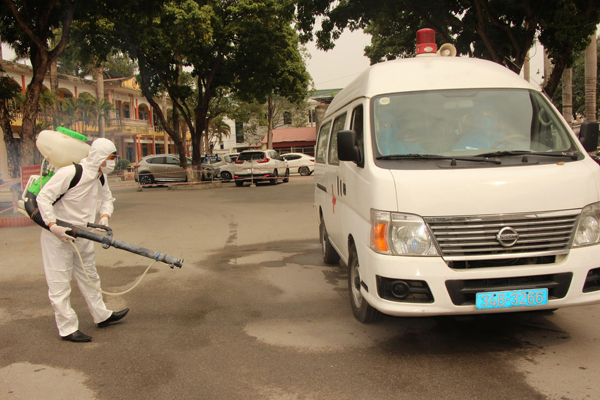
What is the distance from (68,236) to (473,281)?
10.4ft

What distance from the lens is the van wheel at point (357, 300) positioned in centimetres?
440

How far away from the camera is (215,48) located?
23078 millimetres

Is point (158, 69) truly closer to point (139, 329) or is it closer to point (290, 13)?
point (290, 13)

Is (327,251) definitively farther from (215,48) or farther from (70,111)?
(70,111)

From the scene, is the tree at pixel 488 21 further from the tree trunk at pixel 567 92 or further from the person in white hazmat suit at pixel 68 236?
the person in white hazmat suit at pixel 68 236

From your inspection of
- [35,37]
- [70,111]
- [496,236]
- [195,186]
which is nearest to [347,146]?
[496,236]

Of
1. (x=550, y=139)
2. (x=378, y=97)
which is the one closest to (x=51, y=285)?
(x=378, y=97)

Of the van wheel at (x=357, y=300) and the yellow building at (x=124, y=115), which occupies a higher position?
the yellow building at (x=124, y=115)

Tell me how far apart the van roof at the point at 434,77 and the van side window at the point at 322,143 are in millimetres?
1568

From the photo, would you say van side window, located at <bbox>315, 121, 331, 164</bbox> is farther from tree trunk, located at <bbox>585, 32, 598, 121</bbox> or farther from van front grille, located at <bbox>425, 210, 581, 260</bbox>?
tree trunk, located at <bbox>585, 32, 598, 121</bbox>

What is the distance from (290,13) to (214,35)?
5453 millimetres

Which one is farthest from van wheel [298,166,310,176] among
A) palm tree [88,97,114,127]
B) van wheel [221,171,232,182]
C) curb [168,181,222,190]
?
palm tree [88,97,114,127]

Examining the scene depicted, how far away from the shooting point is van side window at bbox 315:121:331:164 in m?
6.47

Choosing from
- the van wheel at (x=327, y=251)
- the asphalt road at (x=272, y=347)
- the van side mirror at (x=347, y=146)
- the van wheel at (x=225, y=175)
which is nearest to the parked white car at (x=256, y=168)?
the van wheel at (x=225, y=175)
